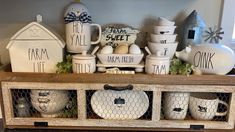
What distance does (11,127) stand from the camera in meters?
0.90

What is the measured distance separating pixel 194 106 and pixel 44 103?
0.58 meters

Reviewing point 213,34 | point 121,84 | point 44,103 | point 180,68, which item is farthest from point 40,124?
point 213,34

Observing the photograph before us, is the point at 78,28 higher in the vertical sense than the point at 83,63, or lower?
higher

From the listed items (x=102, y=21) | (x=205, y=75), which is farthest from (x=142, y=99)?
(x=102, y=21)

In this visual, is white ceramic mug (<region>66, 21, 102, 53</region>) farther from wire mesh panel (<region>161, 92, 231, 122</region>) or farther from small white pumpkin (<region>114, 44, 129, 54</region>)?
wire mesh panel (<region>161, 92, 231, 122</region>)

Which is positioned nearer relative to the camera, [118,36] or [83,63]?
[83,63]

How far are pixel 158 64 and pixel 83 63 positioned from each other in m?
0.28

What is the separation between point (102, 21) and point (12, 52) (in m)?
0.41

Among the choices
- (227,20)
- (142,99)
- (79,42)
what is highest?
(227,20)

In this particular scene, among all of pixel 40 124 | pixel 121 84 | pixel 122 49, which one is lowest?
pixel 40 124

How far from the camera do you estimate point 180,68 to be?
0.86 m

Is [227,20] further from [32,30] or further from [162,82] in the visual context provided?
[32,30]

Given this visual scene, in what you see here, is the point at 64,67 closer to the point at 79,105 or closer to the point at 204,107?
the point at 79,105

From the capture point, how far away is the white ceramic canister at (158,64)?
2.73 feet
